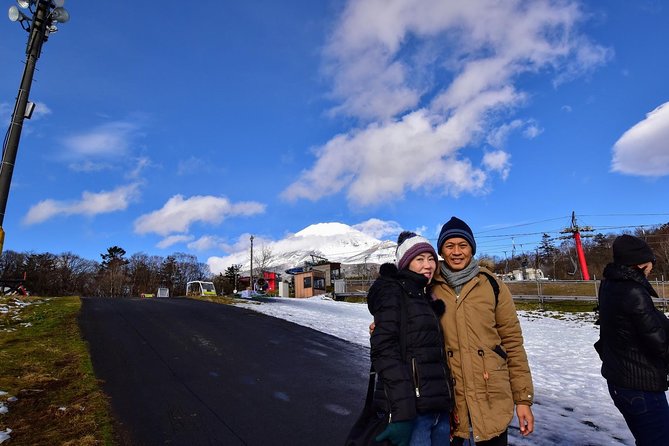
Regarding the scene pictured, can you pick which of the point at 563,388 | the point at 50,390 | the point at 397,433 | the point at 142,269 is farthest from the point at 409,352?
the point at 142,269

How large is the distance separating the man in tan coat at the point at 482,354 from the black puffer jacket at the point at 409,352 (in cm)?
17

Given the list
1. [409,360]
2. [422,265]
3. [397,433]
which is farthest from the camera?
[422,265]

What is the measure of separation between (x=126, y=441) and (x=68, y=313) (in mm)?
11739

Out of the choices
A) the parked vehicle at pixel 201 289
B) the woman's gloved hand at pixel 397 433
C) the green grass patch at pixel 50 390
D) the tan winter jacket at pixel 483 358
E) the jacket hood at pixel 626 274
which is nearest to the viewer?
the woman's gloved hand at pixel 397 433

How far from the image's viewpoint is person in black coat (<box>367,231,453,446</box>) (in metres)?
2.16

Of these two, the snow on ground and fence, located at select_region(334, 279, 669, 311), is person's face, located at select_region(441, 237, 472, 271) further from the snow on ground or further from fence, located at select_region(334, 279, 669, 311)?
fence, located at select_region(334, 279, 669, 311)

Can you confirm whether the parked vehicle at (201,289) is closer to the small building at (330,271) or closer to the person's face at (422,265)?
the small building at (330,271)

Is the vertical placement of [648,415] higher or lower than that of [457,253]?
lower

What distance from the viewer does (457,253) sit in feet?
8.87

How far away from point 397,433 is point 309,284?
115ft

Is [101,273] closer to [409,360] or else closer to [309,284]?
[309,284]

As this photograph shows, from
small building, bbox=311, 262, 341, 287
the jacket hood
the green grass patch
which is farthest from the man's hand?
small building, bbox=311, 262, 341, 287

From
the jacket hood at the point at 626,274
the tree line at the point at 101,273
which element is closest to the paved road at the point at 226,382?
the jacket hood at the point at 626,274

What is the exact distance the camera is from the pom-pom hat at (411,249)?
2602mm
